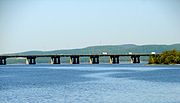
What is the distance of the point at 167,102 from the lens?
55.0m

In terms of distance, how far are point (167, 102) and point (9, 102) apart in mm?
21302

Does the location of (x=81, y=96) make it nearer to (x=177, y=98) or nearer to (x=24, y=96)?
(x=24, y=96)

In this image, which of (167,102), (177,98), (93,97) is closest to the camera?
(167,102)

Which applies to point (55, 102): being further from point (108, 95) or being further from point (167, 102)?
point (167, 102)

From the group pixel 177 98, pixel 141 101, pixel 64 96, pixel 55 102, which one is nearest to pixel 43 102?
pixel 55 102

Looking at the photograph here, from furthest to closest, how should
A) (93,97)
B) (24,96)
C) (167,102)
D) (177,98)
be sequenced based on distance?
(24,96) < (93,97) < (177,98) < (167,102)

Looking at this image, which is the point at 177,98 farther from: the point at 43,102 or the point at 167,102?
the point at 43,102

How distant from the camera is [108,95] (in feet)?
214

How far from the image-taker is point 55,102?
190 ft

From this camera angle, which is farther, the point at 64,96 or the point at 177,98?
the point at 64,96

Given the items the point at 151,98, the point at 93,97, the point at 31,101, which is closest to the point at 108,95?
the point at 93,97

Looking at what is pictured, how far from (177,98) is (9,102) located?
22762mm

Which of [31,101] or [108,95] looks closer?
[31,101]

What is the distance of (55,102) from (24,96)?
A: 1090cm
